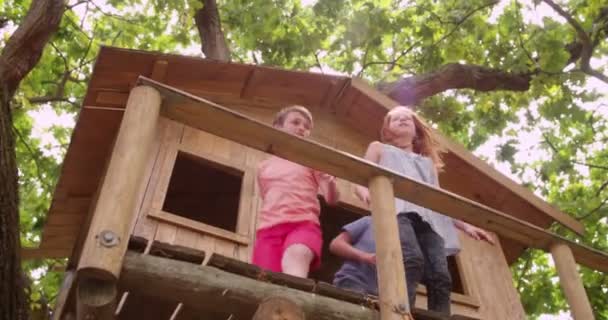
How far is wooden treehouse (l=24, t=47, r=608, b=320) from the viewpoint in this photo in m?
3.11

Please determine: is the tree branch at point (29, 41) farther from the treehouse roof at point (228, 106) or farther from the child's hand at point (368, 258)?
the child's hand at point (368, 258)

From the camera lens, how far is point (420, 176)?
194 inches

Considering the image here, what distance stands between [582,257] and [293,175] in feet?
7.17

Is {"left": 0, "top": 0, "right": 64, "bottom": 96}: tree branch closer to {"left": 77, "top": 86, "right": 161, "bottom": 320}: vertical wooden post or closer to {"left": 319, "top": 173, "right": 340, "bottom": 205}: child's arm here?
{"left": 319, "top": 173, "right": 340, "bottom": 205}: child's arm

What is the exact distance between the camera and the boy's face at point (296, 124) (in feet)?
16.7

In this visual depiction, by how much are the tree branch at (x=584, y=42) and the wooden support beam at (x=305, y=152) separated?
16.3 feet

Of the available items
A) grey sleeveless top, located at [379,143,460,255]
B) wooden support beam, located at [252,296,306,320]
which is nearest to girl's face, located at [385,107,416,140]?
grey sleeveless top, located at [379,143,460,255]

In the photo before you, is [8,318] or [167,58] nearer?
[8,318]

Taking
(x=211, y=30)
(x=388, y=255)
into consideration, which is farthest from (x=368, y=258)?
(x=211, y=30)

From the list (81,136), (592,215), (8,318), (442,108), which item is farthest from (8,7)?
(592,215)

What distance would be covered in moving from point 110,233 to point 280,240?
183 centimetres

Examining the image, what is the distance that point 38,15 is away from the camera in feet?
20.6

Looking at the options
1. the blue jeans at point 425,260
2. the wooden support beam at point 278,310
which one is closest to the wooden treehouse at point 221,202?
the wooden support beam at point 278,310

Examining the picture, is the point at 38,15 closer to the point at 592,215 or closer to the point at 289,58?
the point at 289,58
